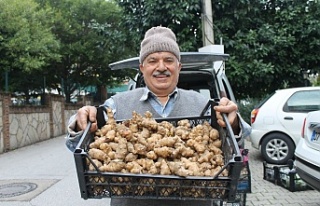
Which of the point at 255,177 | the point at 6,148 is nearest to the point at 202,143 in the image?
the point at 255,177

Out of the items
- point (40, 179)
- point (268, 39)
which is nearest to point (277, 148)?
point (268, 39)

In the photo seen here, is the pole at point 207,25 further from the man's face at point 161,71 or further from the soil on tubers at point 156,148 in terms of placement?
the soil on tubers at point 156,148

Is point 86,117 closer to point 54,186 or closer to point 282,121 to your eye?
point 54,186

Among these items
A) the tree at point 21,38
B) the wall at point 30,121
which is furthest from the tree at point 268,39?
the wall at point 30,121

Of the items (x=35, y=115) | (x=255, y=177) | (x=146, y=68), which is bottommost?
(x=255, y=177)

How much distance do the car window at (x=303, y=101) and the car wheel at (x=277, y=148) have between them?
63 centimetres

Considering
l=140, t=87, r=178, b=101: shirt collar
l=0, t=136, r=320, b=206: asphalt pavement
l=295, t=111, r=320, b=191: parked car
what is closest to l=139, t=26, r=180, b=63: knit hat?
l=140, t=87, r=178, b=101: shirt collar

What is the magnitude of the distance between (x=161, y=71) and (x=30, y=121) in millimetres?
10357

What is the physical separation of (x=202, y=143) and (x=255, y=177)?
15.7 feet

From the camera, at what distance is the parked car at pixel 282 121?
23.1ft

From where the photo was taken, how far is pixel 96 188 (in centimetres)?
160

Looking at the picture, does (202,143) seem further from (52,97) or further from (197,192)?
(52,97)

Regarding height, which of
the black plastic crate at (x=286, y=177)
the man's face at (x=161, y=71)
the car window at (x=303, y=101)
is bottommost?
the black plastic crate at (x=286, y=177)

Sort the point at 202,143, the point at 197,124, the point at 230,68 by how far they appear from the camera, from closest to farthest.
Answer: the point at 202,143
the point at 197,124
the point at 230,68
